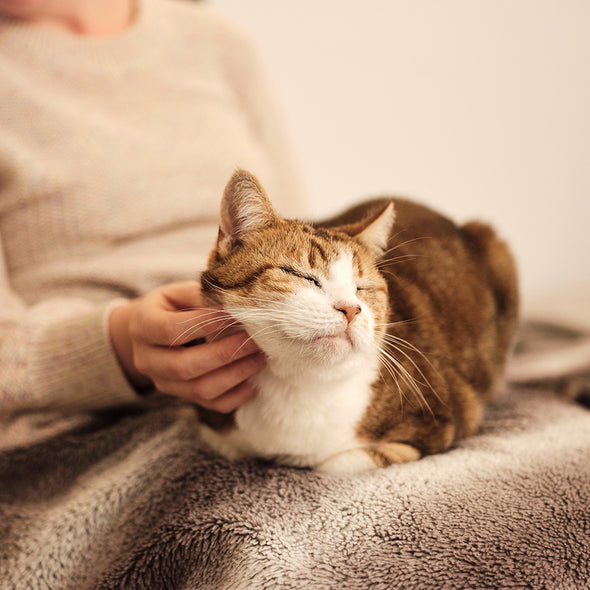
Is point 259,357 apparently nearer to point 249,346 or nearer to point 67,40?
point 249,346

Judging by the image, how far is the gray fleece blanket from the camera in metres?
0.55

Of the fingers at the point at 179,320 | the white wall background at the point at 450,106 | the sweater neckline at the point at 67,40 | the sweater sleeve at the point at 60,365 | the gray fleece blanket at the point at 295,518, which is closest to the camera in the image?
the gray fleece blanket at the point at 295,518

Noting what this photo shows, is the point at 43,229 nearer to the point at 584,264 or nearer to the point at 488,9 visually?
the point at 488,9

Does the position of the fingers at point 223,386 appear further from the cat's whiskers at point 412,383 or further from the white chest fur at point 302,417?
the cat's whiskers at point 412,383

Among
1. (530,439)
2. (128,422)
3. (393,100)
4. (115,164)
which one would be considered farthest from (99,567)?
(393,100)

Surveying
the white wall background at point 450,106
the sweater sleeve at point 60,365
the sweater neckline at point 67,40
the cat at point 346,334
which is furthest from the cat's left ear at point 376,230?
the white wall background at point 450,106

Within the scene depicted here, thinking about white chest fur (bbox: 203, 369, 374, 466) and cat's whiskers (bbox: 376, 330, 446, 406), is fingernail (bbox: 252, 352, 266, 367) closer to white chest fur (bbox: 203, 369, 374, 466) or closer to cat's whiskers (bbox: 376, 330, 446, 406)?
white chest fur (bbox: 203, 369, 374, 466)

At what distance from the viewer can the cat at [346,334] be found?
0.62 meters

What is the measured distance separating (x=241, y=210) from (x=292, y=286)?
0.12 m

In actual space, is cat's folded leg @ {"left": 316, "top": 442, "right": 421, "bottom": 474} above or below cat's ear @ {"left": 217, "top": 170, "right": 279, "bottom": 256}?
below

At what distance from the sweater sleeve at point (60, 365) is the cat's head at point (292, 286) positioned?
0.93ft

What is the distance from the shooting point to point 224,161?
1.19 meters

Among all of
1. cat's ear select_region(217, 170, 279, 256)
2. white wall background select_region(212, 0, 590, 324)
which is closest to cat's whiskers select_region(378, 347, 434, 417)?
cat's ear select_region(217, 170, 279, 256)

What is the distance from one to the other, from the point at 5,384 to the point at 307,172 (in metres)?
1.47
